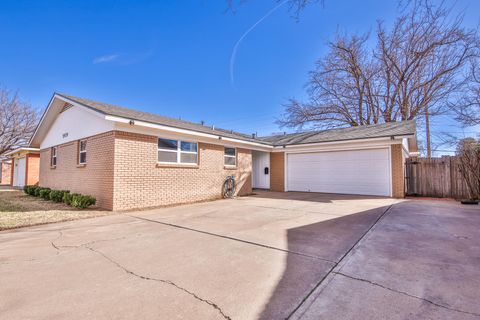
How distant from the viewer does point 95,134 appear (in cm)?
828

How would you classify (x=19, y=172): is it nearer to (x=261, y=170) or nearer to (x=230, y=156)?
(x=230, y=156)

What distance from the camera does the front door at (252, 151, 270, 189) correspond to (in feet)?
46.4

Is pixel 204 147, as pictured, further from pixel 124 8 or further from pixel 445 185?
pixel 445 185

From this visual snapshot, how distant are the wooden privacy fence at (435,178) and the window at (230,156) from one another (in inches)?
334

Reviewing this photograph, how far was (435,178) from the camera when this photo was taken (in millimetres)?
10391

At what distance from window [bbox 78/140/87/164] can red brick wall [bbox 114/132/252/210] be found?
119 inches

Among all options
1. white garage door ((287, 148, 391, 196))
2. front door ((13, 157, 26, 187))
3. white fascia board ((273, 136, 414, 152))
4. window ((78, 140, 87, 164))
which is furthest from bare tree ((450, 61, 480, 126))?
→ front door ((13, 157, 26, 187))

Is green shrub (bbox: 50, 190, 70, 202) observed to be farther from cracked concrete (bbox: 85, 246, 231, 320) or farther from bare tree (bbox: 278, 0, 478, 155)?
bare tree (bbox: 278, 0, 478, 155)

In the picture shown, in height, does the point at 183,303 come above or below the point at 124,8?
below

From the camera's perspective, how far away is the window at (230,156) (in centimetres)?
1124

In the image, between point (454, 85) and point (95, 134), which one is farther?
point (454, 85)

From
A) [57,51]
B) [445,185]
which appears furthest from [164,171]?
[445,185]

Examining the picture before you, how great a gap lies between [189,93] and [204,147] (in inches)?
440

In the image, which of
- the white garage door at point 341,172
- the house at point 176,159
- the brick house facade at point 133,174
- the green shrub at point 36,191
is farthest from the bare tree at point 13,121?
the white garage door at point 341,172
